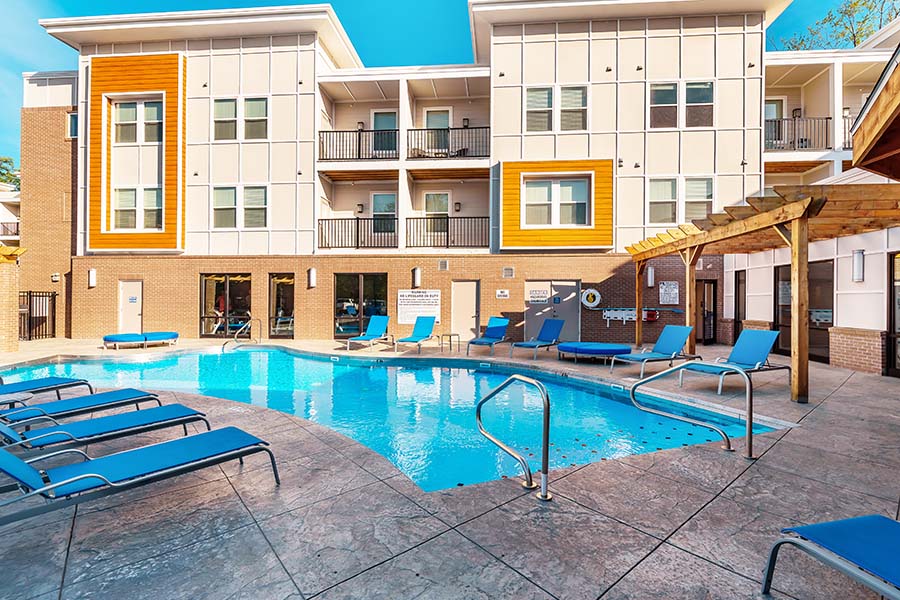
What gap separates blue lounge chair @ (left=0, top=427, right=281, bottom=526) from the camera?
2471 mm

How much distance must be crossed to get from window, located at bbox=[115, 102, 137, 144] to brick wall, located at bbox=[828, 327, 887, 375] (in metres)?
20.6

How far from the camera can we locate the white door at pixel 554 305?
13.5 metres

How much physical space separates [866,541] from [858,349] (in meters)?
9.20

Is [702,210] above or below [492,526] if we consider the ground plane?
above

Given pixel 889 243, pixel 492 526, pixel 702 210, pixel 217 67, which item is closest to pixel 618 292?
A: pixel 702 210

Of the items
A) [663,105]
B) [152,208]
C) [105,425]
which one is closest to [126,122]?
[152,208]

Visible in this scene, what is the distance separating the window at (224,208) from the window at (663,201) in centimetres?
1346

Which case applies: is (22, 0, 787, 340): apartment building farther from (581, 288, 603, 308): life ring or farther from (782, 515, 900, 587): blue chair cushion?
(782, 515, 900, 587): blue chair cushion

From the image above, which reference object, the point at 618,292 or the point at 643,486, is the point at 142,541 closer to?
the point at 643,486

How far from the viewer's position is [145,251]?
47.6ft

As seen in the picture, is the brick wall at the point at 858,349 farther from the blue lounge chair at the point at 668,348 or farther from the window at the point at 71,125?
the window at the point at 71,125

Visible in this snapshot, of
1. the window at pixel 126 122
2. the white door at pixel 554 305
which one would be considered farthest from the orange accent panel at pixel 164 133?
the white door at pixel 554 305

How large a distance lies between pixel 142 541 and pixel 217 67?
1615 cm

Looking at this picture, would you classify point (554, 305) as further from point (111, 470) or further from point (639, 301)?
point (111, 470)
